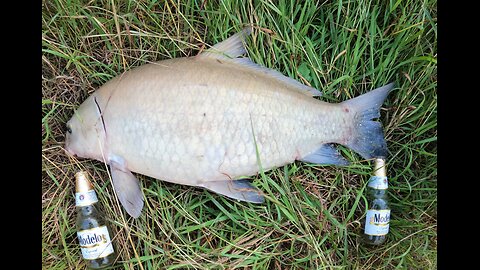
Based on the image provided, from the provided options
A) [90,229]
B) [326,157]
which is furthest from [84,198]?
[326,157]

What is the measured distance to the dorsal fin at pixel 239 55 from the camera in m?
2.45

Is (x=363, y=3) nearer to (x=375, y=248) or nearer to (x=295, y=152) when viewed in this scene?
(x=295, y=152)

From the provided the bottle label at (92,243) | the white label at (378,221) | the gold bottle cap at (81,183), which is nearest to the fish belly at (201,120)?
the gold bottle cap at (81,183)

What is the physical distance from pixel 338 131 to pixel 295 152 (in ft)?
0.95

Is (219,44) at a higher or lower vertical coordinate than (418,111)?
higher

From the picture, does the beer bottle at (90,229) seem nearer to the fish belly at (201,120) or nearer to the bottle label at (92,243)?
the bottle label at (92,243)

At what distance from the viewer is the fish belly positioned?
7.66 feet

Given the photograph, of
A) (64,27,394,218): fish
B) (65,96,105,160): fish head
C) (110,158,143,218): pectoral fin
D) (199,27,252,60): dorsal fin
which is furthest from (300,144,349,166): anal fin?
(65,96,105,160): fish head

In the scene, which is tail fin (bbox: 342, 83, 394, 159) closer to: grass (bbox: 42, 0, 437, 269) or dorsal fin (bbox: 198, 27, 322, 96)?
grass (bbox: 42, 0, 437, 269)

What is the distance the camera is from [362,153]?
2.55 m

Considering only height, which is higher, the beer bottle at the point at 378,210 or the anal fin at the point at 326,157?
the anal fin at the point at 326,157

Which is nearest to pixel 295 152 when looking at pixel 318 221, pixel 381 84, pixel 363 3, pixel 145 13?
pixel 318 221

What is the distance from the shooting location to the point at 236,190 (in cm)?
245

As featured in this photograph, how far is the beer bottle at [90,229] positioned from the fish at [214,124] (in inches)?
6.4
